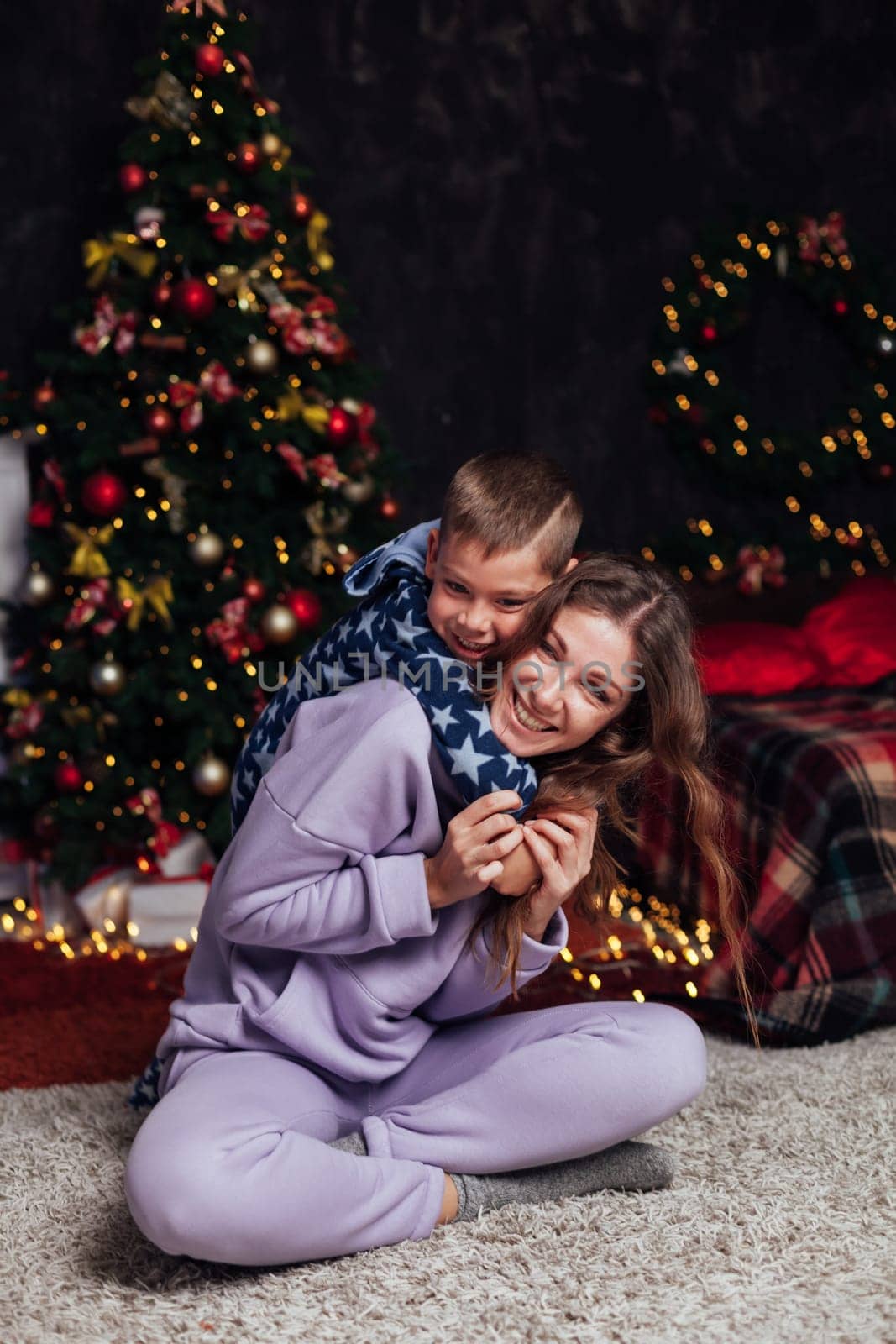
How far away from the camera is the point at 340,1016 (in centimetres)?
158

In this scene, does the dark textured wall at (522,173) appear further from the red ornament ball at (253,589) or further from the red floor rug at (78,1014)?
the red floor rug at (78,1014)

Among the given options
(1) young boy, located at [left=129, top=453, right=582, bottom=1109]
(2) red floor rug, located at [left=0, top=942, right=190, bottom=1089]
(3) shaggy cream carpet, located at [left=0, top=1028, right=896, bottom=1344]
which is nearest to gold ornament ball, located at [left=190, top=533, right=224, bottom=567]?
(2) red floor rug, located at [left=0, top=942, right=190, bottom=1089]

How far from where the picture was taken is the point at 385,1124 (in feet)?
5.11

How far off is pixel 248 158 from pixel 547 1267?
8.14 ft

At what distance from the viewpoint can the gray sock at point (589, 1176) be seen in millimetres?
1592

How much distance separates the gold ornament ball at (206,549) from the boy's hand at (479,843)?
5.46 ft

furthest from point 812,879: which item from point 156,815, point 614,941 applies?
point 156,815

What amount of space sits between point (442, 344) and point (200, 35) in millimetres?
1215

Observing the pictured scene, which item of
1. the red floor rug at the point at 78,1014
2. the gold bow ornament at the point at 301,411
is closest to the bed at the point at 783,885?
the red floor rug at the point at 78,1014

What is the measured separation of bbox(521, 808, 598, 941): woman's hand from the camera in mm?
1496

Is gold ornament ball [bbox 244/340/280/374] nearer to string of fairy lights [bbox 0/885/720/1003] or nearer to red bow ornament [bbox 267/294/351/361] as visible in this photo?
red bow ornament [bbox 267/294/351/361]

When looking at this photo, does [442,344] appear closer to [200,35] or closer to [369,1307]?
[200,35]

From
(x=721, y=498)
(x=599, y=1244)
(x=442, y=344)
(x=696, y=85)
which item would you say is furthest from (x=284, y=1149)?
(x=696, y=85)

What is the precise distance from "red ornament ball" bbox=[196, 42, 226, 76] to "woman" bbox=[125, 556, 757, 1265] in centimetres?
195
